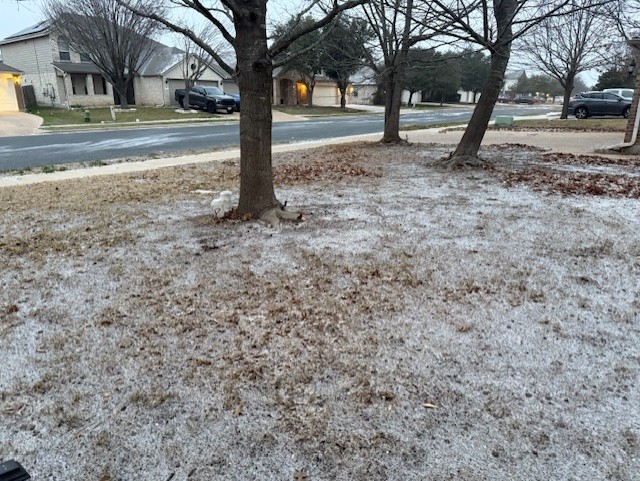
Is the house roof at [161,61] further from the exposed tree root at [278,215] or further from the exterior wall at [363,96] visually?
the exposed tree root at [278,215]

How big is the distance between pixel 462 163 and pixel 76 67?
33.4 meters

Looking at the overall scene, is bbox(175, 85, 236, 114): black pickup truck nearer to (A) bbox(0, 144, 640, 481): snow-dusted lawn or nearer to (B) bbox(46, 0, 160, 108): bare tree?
(B) bbox(46, 0, 160, 108): bare tree

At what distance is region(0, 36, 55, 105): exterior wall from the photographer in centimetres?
3403

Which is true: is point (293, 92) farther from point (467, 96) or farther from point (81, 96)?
point (467, 96)

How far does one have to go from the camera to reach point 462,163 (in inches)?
413

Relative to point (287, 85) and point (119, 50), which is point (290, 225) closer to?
point (119, 50)

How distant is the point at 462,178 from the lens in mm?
9250

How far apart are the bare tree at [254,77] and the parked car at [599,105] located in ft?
86.8

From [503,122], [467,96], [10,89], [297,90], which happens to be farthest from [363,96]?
[10,89]

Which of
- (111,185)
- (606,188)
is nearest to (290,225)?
(111,185)

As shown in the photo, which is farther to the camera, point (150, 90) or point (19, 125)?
Answer: point (150, 90)

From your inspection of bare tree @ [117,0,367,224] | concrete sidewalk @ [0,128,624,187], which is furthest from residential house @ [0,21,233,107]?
bare tree @ [117,0,367,224]

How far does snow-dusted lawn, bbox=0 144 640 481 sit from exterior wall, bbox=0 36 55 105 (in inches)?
1332

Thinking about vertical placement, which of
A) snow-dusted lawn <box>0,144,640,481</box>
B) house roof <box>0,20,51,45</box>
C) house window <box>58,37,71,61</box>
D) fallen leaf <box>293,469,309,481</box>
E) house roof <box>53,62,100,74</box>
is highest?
house roof <box>0,20,51,45</box>
